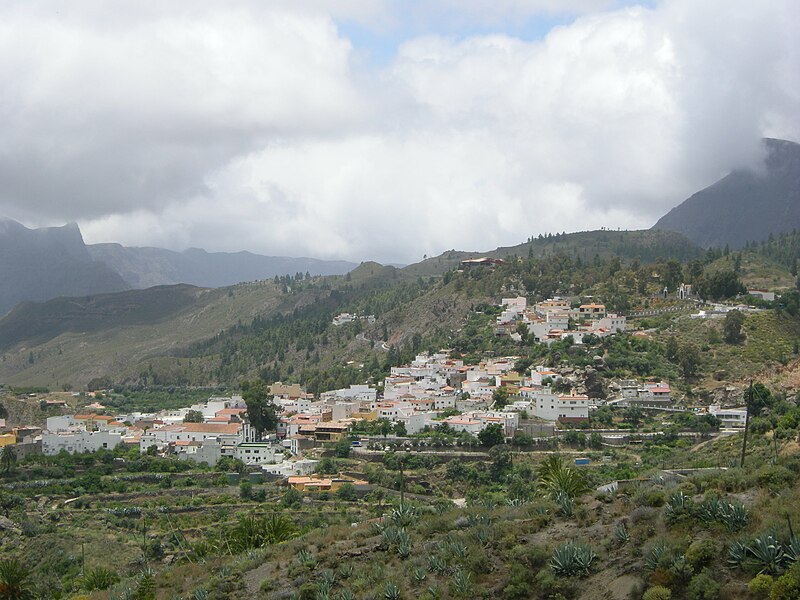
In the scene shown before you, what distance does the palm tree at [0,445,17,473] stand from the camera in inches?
1770

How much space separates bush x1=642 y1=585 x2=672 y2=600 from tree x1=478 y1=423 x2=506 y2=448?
1373 inches

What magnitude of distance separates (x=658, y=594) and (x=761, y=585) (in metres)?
1.36

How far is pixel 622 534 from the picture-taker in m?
14.6

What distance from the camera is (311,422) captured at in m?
54.0

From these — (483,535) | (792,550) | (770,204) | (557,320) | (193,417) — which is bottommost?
(193,417)

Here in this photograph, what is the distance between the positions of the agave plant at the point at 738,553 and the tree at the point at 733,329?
49.4 metres

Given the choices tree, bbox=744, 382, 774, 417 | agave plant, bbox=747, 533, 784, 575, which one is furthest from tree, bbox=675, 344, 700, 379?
agave plant, bbox=747, 533, 784, 575

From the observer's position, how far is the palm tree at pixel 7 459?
44969mm

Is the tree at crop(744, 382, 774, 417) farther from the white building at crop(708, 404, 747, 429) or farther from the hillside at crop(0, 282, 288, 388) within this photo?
the hillside at crop(0, 282, 288, 388)

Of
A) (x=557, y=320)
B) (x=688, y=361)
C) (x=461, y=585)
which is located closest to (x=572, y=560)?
(x=461, y=585)

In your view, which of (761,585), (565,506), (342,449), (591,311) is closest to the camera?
(761,585)

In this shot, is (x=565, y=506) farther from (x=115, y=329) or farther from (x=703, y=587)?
(x=115, y=329)

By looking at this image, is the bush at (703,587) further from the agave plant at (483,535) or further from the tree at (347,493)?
the tree at (347,493)

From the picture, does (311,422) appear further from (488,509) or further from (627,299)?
(488,509)
